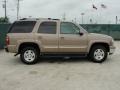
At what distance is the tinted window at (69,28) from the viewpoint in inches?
386

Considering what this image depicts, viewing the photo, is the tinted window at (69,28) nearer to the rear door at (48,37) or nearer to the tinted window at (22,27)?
the rear door at (48,37)

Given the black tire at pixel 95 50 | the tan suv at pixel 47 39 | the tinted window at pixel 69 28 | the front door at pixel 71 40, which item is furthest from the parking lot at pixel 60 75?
the tinted window at pixel 69 28

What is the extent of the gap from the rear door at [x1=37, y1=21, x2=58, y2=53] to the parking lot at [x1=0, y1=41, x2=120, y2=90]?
26.5 inches

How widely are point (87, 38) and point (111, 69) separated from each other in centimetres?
180

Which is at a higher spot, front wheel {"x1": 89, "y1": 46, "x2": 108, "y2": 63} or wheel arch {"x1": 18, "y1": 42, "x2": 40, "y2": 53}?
wheel arch {"x1": 18, "y1": 42, "x2": 40, "y2": 53}

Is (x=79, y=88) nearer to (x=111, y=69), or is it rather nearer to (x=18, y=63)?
(x=111, y=69)

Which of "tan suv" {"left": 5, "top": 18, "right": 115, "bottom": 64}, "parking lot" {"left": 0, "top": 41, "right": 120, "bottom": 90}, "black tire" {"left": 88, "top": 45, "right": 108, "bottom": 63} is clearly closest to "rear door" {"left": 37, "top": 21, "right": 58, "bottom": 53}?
"tan suv" {"left": 5, "top": 18, "right": 115, "bottom": 64}

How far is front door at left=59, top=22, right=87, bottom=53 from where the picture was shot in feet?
31.9

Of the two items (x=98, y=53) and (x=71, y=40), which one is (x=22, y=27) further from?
(x=98, y=53)

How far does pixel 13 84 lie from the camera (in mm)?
6711

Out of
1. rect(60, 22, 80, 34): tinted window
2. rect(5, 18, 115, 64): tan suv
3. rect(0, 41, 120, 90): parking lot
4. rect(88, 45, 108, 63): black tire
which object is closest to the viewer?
rect(0, 41, 120, 90): parking lot

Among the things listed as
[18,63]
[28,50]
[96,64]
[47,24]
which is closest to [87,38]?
[96,64]

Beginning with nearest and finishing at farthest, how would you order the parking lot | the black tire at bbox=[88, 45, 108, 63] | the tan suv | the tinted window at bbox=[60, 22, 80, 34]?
the parking lot → the tan suv → the tinted window at bbox=[60, 22, 80, 34] → the black tire at bbox=[88, 45, 108, 63]

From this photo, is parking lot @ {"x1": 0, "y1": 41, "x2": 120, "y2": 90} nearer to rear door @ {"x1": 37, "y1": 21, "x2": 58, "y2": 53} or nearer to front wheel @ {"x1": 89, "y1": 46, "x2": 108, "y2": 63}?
front wheel @ {"x1": 89, "y1": 46, "x2": 108, "y2": 63}
